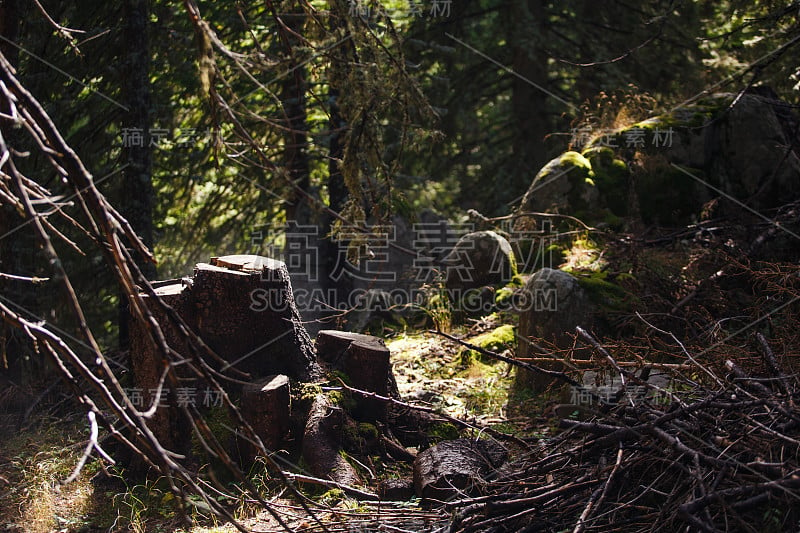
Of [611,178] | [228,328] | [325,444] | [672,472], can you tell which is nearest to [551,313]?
[325,444]

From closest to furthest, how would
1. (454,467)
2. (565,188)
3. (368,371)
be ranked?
(454,467), (368,371), (565,188)

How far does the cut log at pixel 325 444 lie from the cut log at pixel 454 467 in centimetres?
58

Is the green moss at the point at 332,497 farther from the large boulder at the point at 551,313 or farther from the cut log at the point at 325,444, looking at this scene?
the large boulder at the point at 551,313

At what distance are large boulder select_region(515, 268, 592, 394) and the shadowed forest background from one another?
3.3 inches

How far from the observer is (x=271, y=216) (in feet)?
42.1

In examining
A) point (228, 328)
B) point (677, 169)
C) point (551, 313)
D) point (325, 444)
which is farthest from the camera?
point (677, 169)

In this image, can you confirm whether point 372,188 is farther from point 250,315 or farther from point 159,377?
point 159,377

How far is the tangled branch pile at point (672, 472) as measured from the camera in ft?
11.2

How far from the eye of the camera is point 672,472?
12.6ft

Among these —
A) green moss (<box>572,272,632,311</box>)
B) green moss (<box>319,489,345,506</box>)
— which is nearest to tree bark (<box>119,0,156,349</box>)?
green moss (<box>319,489,345,506</box>)

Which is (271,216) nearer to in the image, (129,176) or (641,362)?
(129,176)

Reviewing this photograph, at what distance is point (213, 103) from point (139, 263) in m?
5.90

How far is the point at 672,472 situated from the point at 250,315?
3.52m

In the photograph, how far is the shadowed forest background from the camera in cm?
417
